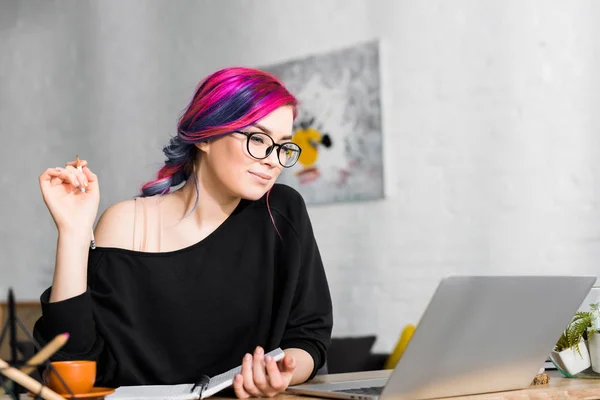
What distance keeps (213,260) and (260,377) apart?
59cm

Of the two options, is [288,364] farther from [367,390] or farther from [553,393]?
[553,393]

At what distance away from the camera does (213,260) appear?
1.65 m

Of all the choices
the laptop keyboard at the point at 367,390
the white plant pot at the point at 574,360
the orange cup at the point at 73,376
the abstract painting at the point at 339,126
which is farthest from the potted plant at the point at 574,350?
the abstract painting at the point at 339,126

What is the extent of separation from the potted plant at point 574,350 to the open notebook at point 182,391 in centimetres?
53

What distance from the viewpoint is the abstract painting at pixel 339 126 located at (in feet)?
11.5

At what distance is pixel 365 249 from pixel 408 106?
0.68m

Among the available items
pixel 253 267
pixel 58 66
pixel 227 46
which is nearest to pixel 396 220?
pixel 227 46

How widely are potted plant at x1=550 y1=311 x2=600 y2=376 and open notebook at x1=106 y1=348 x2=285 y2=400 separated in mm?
532

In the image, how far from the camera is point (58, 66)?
Answer: 4855 millimetres

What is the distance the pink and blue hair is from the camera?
1.53 metres

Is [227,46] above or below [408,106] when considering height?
above

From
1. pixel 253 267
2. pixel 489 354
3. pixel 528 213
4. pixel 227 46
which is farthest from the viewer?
pixel 227 46

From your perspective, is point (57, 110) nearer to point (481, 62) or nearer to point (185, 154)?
point (481, 62)

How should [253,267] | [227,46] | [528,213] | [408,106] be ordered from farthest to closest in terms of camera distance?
[227,46]
[408,106]
[528,213]
[253,267]
